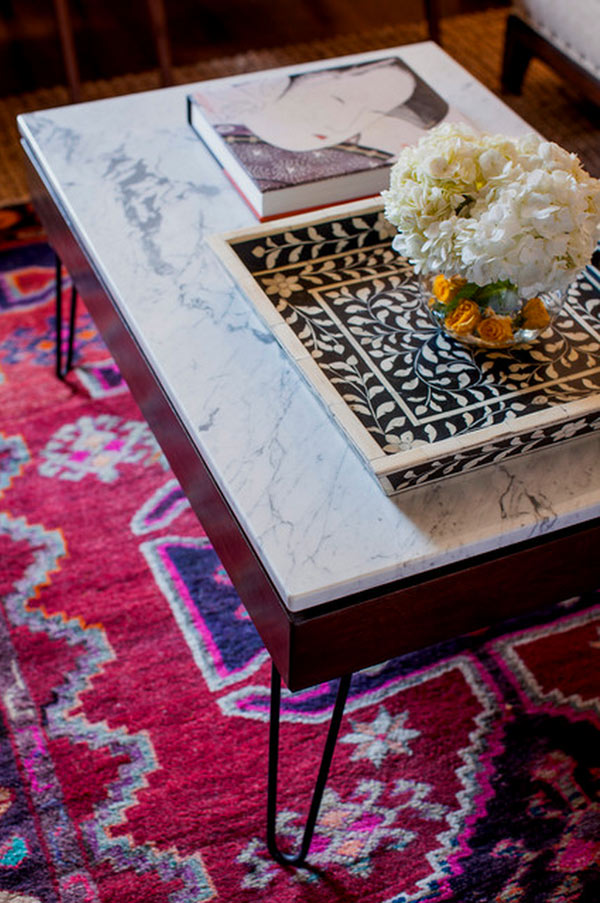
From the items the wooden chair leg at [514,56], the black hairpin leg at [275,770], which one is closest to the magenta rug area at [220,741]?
the black hairpin leg at [275,770]

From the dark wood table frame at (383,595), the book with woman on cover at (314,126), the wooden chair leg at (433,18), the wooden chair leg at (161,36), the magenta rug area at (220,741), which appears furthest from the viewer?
the wooden chair leg at (433,18)

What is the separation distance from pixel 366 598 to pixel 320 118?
0.72m

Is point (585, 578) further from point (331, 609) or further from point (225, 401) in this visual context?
point (225, 401)

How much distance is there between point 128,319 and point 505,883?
738 mm

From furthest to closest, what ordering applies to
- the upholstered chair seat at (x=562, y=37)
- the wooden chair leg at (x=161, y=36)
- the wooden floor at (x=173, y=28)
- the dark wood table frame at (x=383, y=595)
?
1. the wooden floor at (x=173, y=28)
2. the wooden chair leg at (x=161, y=36)
3. the upholstered chair seat at (x=562, y=37)
4. the dark wood table frame at (x=383, y=595)

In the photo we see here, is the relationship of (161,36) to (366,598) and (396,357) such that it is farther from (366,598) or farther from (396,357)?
(366,598)

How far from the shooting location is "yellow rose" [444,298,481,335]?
0.98m

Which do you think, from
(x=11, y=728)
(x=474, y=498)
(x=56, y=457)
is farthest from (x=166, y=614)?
(x=474, y=498)

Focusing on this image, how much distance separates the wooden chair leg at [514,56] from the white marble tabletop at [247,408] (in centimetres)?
100

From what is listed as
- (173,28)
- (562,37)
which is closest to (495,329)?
(562,37)

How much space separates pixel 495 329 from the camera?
0.98 m

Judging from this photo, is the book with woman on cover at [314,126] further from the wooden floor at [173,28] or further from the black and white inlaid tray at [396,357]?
the wooden floor at [173,28]

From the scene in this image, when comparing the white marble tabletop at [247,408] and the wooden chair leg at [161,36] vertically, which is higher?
the white marble tabletop at [247,408]

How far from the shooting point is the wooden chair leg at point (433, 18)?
235cm
